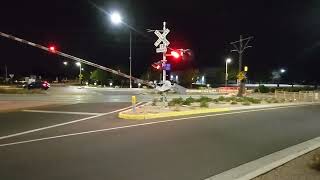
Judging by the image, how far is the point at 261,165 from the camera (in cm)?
877

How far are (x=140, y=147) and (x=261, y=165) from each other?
3.65m

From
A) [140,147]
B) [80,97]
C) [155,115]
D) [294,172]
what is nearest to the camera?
[294,172]

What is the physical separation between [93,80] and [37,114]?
88015 millimetres

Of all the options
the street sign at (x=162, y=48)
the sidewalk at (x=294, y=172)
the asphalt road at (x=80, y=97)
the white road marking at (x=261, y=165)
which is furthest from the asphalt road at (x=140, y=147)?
the asphalt road at (x=80, y=97)

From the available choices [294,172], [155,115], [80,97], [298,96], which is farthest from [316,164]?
[298,96]

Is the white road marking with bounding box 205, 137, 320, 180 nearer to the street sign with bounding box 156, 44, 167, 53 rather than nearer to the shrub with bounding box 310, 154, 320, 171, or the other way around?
the shrub with bounding box 310, 154, 320, 171

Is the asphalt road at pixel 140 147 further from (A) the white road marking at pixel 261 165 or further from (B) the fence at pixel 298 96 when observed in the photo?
(B) the fence at pixel 298 96

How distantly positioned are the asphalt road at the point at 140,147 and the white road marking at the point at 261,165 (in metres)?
0.38

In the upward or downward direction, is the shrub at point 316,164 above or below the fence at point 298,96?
below

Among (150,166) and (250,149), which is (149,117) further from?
(150,166)

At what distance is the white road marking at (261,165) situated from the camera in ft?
26.0

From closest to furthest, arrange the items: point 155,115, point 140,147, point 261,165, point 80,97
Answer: point 261,165, point 140,147, point 155,115, point 80,97

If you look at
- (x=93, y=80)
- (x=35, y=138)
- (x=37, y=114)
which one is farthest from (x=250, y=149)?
(x=93, y=80)

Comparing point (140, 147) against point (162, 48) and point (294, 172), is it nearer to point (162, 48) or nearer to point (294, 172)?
point (294, 172)
